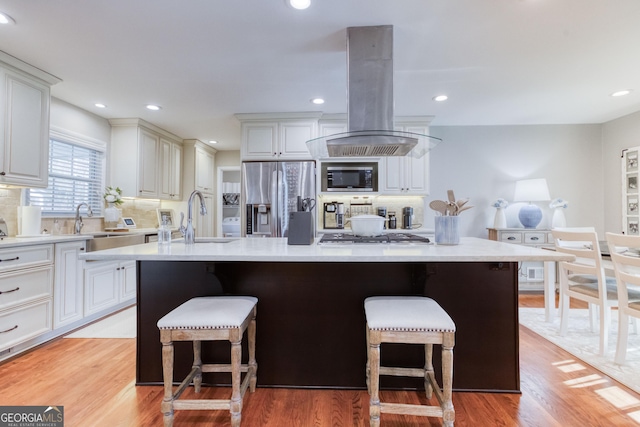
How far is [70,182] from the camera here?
3.77 meters

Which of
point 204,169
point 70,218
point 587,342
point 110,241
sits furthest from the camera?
point 204,169

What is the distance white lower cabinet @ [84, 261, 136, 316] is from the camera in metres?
3.21

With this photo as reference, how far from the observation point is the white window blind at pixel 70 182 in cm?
349

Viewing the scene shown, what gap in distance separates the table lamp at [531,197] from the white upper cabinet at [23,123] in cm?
555

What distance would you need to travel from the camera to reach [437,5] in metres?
2.02

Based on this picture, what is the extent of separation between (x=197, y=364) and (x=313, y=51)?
2.38m

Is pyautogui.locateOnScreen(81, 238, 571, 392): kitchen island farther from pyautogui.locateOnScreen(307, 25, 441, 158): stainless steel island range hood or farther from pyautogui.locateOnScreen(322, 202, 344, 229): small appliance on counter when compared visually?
pyautogui.locateOnScreen(322, 202, 344, 229): small appliance on counter

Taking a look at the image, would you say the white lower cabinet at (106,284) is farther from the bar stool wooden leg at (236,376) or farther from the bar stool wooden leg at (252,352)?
the bar stool wooden leg at (236,376)

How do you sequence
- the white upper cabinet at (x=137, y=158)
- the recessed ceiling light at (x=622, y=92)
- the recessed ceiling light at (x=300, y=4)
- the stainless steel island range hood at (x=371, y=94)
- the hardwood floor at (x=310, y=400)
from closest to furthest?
the hardwood floor at (x=310, y=400)
the recessed ceiling light at (x=300, y=4)
the stainless steel island range hood at (x=371, y=94)
the recessed ceiling light at (x=622, y=92)
the white upper cabinet at (x=137, y=158)

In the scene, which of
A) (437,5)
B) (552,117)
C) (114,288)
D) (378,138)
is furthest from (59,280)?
(552,117)

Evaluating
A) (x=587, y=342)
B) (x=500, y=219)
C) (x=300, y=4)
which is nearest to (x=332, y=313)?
(x=300, y=4)

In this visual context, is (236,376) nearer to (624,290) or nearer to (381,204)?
(624,290)

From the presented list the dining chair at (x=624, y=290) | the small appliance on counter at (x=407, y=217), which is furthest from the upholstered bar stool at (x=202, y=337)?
the small appliance on counter at (x=407, y=217)

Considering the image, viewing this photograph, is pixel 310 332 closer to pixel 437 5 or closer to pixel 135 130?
pixel 437 5
